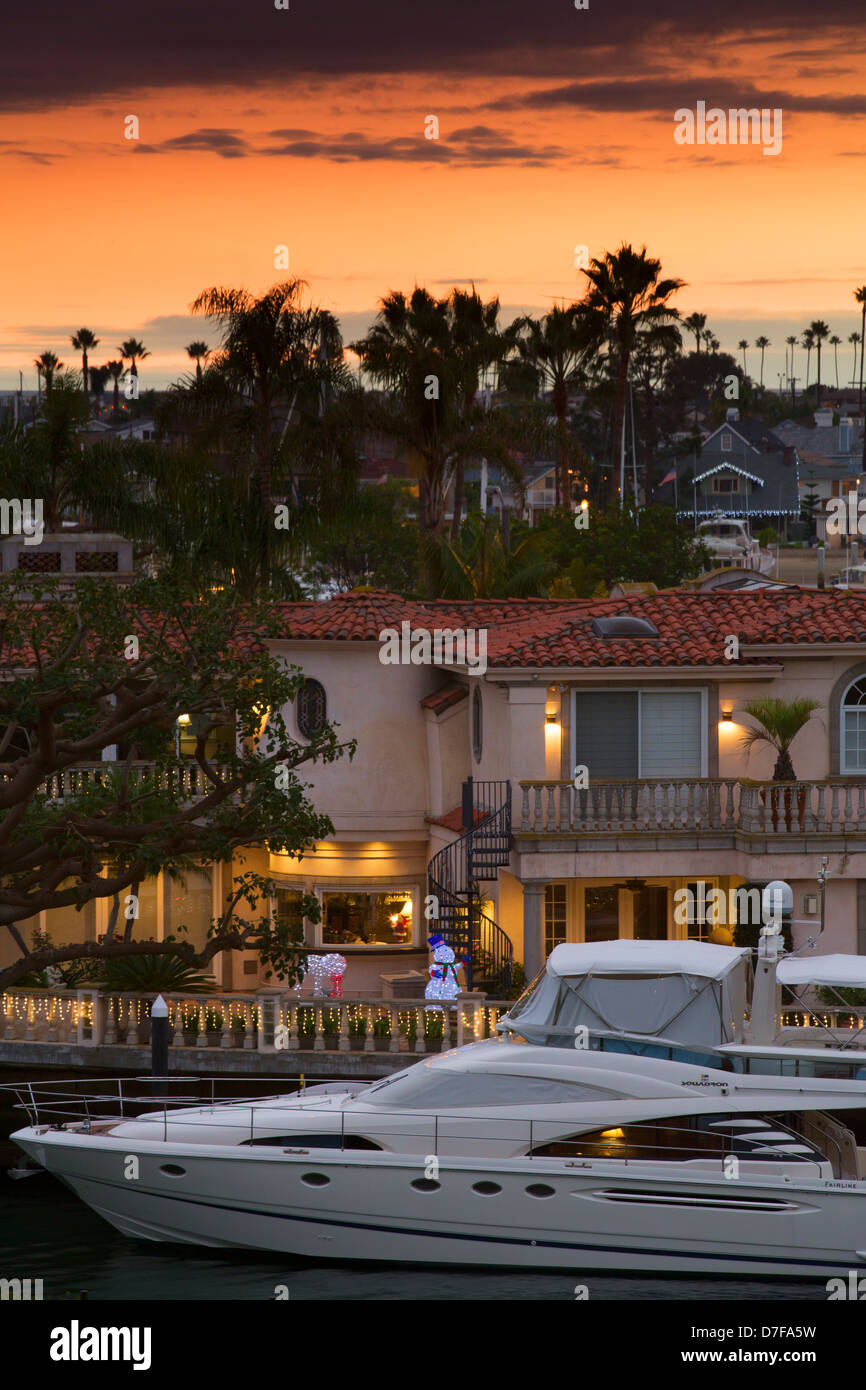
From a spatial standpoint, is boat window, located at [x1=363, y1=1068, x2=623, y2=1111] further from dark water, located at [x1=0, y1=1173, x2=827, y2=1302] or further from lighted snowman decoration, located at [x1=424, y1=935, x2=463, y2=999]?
lighted snowman decoration, located at [x1=424, y1=935, x2=463, y2=999]

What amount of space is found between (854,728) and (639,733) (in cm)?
416

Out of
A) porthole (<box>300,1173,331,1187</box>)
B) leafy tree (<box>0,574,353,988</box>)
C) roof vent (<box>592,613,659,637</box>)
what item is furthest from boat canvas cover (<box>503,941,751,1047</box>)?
roof vent (<box>592,613,659,637</box>)

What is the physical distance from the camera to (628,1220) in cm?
2339

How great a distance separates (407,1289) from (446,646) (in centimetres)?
1368

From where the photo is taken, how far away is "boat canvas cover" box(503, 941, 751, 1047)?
25.1 meters

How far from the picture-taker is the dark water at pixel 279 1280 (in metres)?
23.2

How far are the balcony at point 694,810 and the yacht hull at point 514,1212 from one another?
8959 millimetres

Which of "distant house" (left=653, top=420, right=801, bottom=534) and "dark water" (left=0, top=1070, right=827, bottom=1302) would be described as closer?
"dark water" (left=0, top=1070, right=827, bottom=1302)

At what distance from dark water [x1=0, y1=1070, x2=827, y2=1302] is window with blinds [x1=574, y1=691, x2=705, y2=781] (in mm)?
11398

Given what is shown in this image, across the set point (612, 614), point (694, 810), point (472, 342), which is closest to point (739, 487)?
point (472, 342)

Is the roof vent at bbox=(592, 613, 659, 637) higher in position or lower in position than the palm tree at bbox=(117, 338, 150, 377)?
lower

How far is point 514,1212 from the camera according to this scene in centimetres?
2359

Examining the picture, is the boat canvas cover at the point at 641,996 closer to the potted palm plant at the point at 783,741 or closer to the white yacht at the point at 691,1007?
the white yacht at the point at 691,1007

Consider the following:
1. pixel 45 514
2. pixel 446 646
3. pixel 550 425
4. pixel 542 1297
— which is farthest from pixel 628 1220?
pixel 550 425
